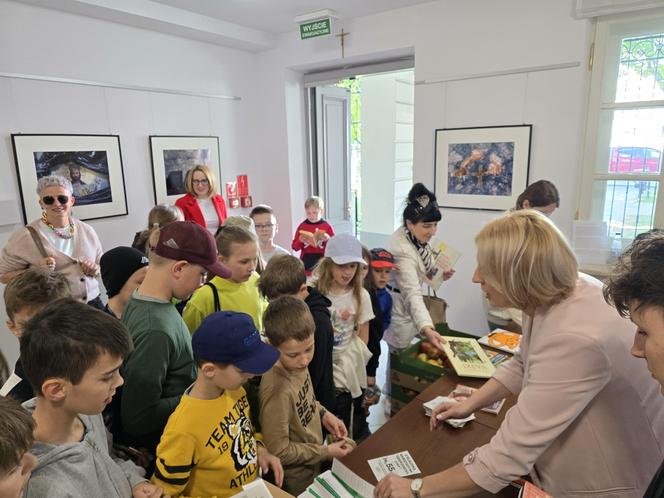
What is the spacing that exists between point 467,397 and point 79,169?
3.52m

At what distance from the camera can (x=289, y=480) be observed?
1571 mm

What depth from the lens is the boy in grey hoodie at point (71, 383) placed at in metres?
1.02

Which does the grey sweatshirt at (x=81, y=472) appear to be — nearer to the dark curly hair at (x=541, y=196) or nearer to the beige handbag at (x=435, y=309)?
the beige handbag at (x=435, y=309)

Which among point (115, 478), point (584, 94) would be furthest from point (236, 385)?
point (584, 94)

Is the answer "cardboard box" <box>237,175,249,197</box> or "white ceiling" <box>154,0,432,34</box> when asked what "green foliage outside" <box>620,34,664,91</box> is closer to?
"white ceiling" <box>154,0,432,34</box>

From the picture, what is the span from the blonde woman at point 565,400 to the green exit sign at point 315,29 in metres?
3.58

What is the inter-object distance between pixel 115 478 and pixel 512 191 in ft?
11.4

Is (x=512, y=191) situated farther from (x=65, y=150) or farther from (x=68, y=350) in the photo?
(x=65, y=150)

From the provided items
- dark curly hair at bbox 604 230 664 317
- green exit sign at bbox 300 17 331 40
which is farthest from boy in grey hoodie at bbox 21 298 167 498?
green exit sign at bbox 300 17 331 40

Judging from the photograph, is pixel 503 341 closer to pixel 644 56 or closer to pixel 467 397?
pixel 467 397

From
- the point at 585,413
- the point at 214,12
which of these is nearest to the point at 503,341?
the point at 585,413

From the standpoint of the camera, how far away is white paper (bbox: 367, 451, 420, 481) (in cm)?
131

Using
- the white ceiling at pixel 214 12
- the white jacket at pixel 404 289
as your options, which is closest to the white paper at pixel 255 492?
the white jacket at pixel 404 289

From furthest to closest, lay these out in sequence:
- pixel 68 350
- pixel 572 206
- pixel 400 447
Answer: pixel 572 206 → pixel 400 447 → pixel 68 350
